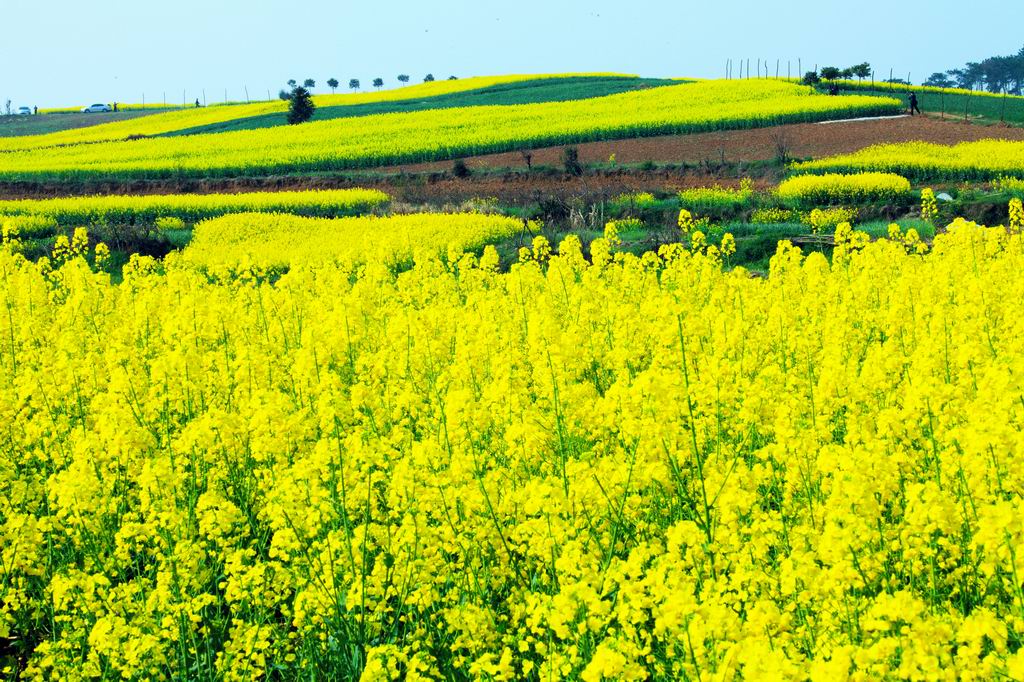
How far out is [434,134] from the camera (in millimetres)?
47281

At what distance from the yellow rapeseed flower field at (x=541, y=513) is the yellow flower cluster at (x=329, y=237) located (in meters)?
10.9

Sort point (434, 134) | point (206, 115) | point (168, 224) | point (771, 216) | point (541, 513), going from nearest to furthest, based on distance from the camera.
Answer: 1. point (541, 513)
2. point (771, 216)
3. point (168, 224)
4. point (434, 134)
5. point (206, 115)

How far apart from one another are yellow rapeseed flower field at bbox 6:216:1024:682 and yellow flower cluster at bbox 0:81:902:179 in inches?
1417

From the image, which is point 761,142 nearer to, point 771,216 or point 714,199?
point 714,199

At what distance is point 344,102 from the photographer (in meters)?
77.8

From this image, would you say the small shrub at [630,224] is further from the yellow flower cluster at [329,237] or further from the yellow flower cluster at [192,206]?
the yellow flower cluster at [192,206]

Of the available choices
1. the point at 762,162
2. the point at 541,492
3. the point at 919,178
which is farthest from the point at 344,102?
the point at 541,492

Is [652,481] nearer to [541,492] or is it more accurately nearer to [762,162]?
[541,492]

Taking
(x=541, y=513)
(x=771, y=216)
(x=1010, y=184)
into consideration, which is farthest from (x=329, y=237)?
(x=541, y=513)

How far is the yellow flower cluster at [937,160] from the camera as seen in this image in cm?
2811

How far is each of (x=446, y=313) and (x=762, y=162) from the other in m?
26.7

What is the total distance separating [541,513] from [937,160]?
94.9 feet

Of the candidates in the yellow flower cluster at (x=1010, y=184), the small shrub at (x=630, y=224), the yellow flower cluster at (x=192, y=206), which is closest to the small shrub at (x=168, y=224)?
the yellow flower cluster at (x=192, y=206)

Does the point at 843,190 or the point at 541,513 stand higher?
the point at 843,190
